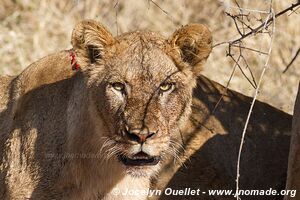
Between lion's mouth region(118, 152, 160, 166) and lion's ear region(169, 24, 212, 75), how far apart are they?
32.2 inches

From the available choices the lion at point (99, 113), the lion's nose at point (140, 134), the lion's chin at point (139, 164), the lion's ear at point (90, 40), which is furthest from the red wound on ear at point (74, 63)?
the lion's nose at point (140, 134)

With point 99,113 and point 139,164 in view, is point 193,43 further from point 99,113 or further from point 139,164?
point 139,164

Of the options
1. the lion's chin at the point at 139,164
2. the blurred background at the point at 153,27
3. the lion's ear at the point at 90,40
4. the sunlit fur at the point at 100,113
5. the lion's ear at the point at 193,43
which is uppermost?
the blurred background at the point at 153,27

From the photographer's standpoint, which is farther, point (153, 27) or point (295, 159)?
point (153, 27)

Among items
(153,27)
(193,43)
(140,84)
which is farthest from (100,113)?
(153,27)

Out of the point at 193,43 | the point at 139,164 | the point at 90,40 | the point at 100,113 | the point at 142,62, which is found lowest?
the point at 139,164

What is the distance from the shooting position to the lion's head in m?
4.62

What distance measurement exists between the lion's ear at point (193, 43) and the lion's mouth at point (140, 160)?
0.82 metres

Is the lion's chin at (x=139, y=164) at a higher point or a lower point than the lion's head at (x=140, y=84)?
lower

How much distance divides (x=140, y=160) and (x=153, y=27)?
18.4 feet

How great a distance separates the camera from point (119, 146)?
4.69 metres

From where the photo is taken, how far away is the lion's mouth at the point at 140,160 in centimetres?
466

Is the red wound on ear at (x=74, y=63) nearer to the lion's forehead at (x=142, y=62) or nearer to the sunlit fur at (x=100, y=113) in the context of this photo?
the sunlit fur at (x=100, y=113)

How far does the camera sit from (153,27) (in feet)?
33.3
